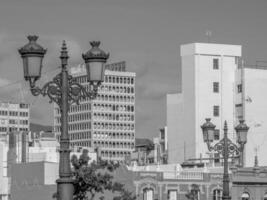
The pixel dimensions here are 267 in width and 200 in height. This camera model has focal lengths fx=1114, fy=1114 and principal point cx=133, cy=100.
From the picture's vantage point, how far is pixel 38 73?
28.0 m

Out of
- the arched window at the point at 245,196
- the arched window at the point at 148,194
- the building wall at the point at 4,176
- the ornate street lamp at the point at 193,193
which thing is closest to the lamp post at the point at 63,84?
the ornate street lamp at the point at 193,193

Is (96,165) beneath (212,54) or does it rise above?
beneath

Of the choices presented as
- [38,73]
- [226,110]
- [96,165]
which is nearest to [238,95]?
[226,110]

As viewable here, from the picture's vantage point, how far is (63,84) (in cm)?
2823

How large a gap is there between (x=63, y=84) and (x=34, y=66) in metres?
0.86

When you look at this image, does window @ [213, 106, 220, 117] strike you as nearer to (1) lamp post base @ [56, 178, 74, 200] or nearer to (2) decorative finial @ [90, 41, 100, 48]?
(2) decorative finial @ [90, 41, 100, 48]

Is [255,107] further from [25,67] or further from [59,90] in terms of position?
[25,67]

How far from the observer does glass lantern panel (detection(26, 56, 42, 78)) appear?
1105 inches

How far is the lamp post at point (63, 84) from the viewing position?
27.8 meters

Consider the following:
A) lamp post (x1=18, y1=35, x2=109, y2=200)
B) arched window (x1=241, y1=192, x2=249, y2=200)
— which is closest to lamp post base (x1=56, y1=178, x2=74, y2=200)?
lamp post (x1=18, y1=35, x2=109, y2=200)

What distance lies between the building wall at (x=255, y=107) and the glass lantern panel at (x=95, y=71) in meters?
78.1

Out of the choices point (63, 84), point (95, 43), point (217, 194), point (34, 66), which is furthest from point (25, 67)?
point (217, 194)

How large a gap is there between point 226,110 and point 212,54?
5.74 m

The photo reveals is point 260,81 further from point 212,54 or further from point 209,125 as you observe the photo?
point 209,125
